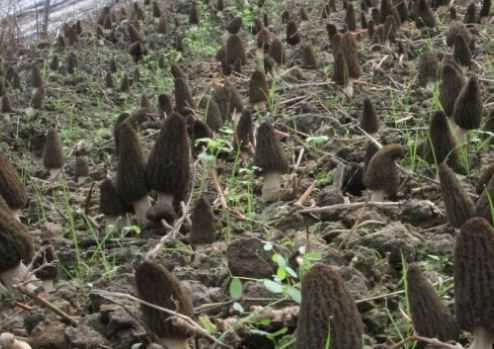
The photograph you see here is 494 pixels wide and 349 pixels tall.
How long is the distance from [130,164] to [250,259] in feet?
2.68

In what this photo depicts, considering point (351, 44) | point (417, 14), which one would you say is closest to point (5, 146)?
point (351, 44)

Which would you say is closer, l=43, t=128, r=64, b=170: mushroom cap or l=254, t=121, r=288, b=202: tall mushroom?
l=254, t=121, r=288, b=202: tall mushroom

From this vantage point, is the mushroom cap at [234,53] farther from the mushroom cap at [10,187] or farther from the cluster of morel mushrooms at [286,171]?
the mushroom cap at [10,187]

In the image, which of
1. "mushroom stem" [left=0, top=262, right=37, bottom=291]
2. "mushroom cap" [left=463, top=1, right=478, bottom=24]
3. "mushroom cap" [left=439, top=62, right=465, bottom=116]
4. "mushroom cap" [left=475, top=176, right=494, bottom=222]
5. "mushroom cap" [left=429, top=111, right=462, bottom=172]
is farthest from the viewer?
"mushroom cap" [left=463, top=1, right=478, bottom=24]

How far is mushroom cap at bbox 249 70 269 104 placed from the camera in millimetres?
4840

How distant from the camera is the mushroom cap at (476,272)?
1.69 metres

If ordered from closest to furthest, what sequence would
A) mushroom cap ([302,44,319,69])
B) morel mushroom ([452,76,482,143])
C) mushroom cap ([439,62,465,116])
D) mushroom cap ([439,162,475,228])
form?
mushroom cap ([439,162,475,228]) → morel mushroom ([452,76,482,143]) → mushroom cap ([439,62,465,116]) → mushroom cap ([302,44,319,69])

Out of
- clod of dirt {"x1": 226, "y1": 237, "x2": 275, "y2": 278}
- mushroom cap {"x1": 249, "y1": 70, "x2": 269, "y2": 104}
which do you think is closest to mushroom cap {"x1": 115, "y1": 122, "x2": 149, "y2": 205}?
clod of dirt {"x1": 226, "y1": 237, "x2": 275, "y2": 278}

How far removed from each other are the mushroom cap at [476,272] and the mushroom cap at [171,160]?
1.52 metres

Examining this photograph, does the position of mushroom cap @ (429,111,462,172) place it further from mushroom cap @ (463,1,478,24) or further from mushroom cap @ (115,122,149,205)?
mushroom cap @ (463,1,478,24)

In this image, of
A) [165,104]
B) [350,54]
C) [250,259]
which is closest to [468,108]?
[250,259]

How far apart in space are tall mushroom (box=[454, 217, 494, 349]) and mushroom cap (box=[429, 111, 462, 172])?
1481 mm

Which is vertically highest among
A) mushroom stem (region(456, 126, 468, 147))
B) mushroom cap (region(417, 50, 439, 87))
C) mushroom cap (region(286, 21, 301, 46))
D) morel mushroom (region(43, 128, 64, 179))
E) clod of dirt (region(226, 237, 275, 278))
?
mushroom cap (region(286, 21, 301, 46))

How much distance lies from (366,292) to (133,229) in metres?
1.24
